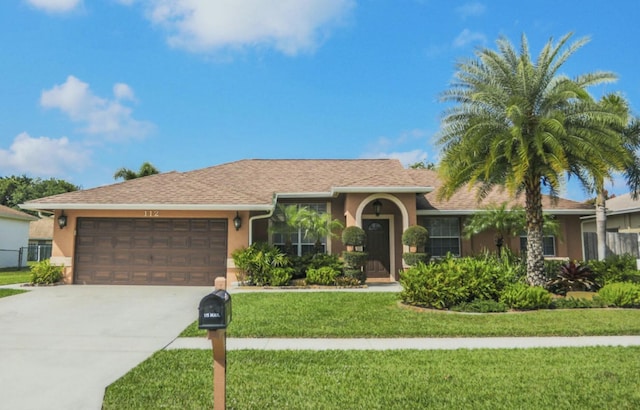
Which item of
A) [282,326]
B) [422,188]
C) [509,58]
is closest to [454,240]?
[422,188]

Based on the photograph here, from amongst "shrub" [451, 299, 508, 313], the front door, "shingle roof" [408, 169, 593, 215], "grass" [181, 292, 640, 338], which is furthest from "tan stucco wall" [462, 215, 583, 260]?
"shrub" [451, 299, 508, 313]

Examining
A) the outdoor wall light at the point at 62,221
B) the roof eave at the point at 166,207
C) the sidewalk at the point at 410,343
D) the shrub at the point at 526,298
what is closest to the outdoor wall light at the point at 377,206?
the roof eave at the point at 166,207

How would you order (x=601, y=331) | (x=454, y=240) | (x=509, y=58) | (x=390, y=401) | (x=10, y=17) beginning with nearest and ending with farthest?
(x=390, y=401), (x=601, y=331), (x=10, y=17), (x=509, y=58), (x=454, y=240)

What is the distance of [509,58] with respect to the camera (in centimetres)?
1142

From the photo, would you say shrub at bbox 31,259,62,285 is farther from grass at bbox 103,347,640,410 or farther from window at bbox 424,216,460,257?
window at bbox 424,216,460,257

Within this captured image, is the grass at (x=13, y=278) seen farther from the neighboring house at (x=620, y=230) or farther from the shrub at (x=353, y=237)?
the neighboring house at (x=620, y=230)

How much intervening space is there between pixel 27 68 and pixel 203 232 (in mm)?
7687

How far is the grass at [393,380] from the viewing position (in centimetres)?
418

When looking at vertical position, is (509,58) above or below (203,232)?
above

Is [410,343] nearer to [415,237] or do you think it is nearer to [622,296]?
[622,296]

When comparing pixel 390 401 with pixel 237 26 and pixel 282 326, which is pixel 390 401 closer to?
pixel 282 326

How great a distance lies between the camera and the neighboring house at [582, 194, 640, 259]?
18.0 m

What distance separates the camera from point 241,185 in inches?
685

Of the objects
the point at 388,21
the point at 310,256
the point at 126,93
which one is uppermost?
the point at 388,21
